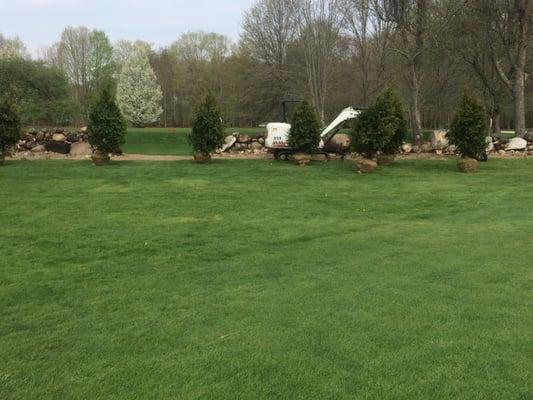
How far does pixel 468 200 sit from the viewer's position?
9.43m

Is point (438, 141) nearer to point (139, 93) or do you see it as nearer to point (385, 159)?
point (385, 159)

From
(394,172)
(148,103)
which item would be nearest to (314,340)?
(394,172)

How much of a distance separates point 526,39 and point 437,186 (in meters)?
11.7

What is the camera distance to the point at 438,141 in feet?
60.4

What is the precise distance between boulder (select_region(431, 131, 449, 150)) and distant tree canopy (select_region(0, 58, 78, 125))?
62.7 ft

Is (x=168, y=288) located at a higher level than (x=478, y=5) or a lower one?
lower

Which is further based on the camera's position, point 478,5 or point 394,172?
point 478,5

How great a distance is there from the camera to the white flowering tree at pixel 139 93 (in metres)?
45.2

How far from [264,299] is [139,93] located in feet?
144

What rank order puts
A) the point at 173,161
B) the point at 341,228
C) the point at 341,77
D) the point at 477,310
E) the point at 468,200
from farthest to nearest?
1. the point at 341,77
2. the point at 173,161
3. the point at 468,200
4. the point at 341,228
5. the point at 477,310

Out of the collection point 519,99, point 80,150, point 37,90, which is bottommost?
point 80,150

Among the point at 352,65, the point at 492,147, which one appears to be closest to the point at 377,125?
the point at 492,147

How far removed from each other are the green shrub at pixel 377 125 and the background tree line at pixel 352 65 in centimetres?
295

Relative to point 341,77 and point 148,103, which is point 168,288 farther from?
point 148,103
